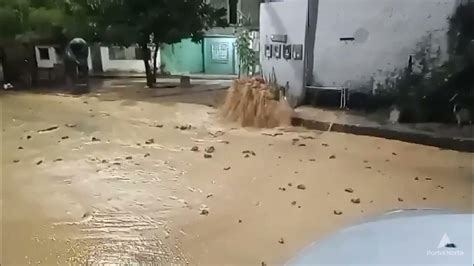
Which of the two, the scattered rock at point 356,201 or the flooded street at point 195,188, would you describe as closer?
the flooded street at point 195,188

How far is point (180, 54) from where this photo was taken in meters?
2.63

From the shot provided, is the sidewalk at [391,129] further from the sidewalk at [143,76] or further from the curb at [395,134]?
the sidewalk at [143,76]

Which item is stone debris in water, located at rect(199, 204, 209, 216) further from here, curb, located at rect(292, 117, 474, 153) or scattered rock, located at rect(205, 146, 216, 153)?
curb, located at rect(292, 117, 474, 153)

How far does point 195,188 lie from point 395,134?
74 centimetres

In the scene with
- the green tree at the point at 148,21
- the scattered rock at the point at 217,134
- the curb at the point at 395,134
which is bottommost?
the scattered rock at the point at 217,134

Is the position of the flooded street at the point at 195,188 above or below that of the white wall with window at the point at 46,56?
below

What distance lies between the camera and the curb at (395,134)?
57.2 inches

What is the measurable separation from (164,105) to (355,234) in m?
1.75

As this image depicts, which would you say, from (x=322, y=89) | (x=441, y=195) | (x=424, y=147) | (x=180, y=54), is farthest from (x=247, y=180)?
(x=180, y=54)

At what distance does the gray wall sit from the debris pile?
0.08m

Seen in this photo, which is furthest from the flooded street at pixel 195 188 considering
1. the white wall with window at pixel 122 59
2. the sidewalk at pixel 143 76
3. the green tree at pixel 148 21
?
the green tree at pixel 148 21

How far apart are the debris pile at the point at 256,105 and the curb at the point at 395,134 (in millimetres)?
82

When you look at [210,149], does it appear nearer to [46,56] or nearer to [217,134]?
[217,134]

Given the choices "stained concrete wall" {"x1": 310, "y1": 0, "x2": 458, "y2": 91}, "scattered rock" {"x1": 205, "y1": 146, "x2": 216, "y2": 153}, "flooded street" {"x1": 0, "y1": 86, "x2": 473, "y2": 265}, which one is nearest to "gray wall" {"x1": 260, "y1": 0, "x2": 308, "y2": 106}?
"stained concrete wall" {"x1": 310, "y1": 0, "x2": 458, "y2": 91}
